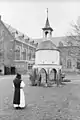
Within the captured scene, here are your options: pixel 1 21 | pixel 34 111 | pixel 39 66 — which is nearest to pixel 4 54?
pixel 1 21

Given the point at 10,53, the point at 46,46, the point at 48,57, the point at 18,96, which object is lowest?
the point at 18,96

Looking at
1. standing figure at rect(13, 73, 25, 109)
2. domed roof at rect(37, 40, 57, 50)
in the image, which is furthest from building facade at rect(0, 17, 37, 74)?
standing figure at rect(13, 73, 25, 109)

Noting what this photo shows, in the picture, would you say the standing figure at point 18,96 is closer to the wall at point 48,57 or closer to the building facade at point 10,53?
the wall at point 48,57

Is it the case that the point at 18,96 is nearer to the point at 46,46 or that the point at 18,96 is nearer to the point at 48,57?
the point at 48,57

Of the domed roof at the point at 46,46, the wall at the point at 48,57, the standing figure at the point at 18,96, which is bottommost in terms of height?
the standing figure at the point at 18,96

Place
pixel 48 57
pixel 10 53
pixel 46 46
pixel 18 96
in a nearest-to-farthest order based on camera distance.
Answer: pixel 18 96, pixel 48 57, pixel 46 46, pixel 10 53

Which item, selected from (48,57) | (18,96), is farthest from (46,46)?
(18,96)

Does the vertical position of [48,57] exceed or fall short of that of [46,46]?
it falls short

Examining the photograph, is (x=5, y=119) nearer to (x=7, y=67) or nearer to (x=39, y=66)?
(x=39, y=66)

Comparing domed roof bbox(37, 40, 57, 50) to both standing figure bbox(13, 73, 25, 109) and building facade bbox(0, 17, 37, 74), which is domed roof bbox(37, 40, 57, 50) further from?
building facade bbox(0, 17, 37, 74)

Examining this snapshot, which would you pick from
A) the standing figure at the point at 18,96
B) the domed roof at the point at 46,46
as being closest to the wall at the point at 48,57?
the domed roof at the point at 46,46

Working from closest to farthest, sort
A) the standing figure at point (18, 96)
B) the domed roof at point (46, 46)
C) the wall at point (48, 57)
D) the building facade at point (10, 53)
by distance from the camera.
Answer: the standing figure at point (18, 96), the wall at point (48, 57), the domed roof at point (46, 46), the building facade at point (10, 53)

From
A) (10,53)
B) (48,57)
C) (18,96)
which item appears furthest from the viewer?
(10,53)

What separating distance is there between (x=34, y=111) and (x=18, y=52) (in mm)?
38537
